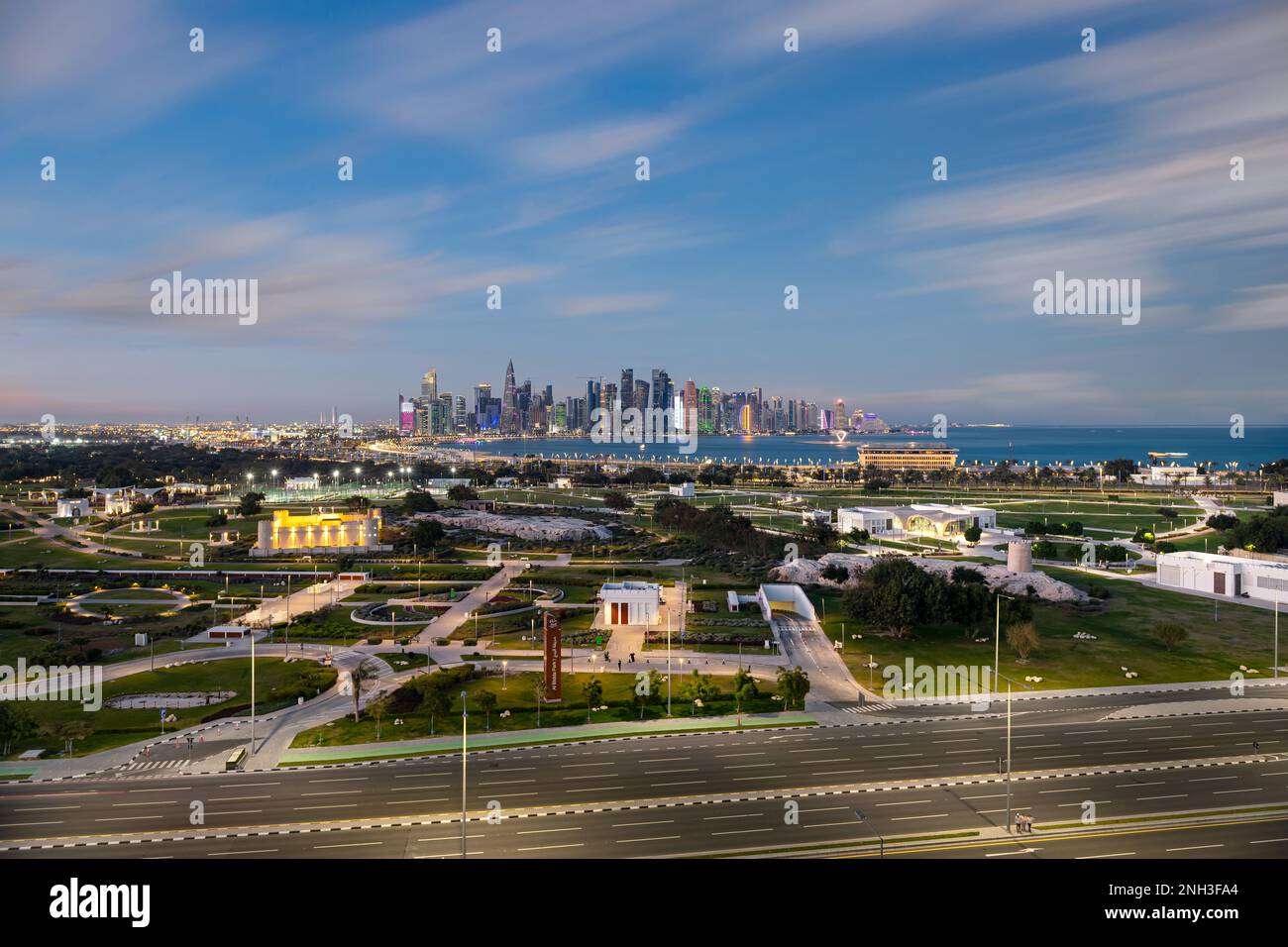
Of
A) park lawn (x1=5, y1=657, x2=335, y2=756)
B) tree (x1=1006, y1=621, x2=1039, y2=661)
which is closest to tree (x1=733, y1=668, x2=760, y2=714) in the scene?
tree (x1=1006, y1=621, x2=1039, y2=661)

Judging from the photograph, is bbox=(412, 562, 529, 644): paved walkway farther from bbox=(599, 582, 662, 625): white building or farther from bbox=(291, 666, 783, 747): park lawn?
bbox=(291, 666, 783, 747): park lawn

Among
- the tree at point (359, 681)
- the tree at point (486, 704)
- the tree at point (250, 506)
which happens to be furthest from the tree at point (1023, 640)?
the tree at point (250, 506)

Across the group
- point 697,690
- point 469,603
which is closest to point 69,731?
point 697,690

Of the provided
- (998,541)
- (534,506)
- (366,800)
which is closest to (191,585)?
(366,800)

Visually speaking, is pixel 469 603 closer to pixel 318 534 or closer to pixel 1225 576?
pixel 318 534

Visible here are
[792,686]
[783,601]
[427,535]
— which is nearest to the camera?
[792,686]
